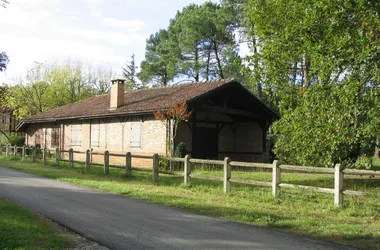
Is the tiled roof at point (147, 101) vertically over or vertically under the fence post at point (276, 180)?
over

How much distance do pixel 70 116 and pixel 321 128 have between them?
20.9 meters

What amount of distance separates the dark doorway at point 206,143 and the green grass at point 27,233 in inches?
584

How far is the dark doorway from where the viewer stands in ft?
76.5

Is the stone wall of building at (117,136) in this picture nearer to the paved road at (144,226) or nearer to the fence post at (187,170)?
the fence post at (187,170)

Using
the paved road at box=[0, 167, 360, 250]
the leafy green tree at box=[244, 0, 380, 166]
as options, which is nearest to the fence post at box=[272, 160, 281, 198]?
the leafy green tree at box=[244, 0, 380, 166]

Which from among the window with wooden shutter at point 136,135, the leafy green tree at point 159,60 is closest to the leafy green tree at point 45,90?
the leafy green tree at point 159,60

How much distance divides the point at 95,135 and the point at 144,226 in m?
19.7

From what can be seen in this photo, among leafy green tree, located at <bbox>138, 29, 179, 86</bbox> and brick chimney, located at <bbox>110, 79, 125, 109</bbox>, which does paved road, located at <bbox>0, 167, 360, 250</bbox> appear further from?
leafy green tree, located at <bbox>138, 29, 179, 86</bbox>

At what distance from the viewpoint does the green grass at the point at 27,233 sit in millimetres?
6172

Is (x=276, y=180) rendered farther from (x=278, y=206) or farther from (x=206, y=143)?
(x=206, y=143)

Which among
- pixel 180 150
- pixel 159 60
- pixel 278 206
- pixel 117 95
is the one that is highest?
pixel 159 60

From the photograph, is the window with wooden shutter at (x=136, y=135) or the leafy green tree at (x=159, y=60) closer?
the window with wooden shutter at (x=136, y=135)

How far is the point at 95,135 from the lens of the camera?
87.7 feet

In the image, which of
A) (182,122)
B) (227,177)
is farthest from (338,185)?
(182,122)
